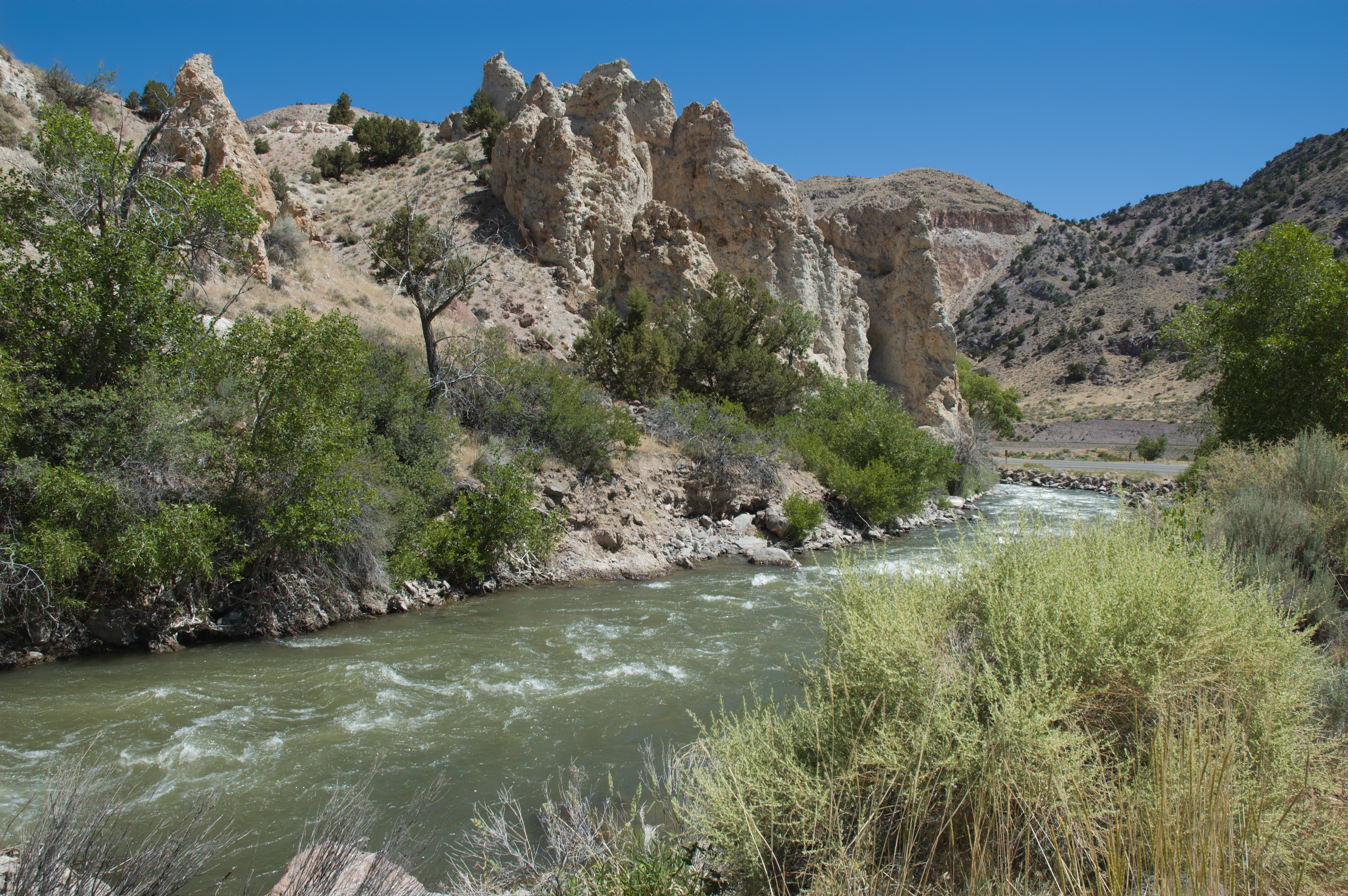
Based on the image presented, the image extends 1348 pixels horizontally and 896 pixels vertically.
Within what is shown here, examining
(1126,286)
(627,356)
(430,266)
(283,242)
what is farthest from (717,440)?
(1126,286)

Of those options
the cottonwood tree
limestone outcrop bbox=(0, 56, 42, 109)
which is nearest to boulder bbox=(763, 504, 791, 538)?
the cottonwood tree

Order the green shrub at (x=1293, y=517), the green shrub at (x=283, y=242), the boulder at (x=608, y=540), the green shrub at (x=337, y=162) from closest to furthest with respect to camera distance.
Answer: the green shrub at (x=1293, y=517), the boulder at (x=608, y=540), the green shrub at (x=283, y=242), the green shrub at (x=337, y=162)

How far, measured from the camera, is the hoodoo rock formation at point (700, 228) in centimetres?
2944

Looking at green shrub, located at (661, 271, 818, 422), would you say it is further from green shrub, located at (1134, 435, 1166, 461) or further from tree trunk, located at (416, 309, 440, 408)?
green shrub, located at (1134, 435, 1166, 461)

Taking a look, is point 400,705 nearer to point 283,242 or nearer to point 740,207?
point 283,242

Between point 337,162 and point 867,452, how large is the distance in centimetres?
3530

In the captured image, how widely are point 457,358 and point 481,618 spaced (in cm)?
870

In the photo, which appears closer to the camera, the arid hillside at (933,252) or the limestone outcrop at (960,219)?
the arid hillside at (933,252)

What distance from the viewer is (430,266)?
72.6ft

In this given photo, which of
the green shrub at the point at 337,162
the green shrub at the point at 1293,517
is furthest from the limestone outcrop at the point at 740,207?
the green shrub at the point at 1293,517

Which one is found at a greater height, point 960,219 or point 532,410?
point 960,219

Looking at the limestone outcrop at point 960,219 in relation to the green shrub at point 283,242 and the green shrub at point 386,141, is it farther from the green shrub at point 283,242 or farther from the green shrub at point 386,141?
the green shrub at point 283,242

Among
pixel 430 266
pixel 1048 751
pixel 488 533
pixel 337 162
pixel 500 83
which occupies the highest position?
pixel 500 83

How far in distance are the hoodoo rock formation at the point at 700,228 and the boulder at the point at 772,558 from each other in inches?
617
